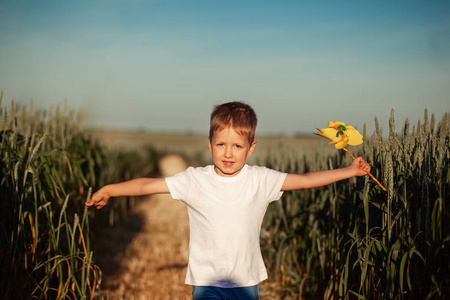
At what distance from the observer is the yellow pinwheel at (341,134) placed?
2.23 m

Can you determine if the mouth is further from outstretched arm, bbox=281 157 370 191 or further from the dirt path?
the dirt path

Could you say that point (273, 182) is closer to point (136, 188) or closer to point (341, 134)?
point (341, 134)

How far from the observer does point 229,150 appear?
212 cm

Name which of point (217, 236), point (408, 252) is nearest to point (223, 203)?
point (217, 236)

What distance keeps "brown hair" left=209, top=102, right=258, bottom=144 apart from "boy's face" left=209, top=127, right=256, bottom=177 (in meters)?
0.03

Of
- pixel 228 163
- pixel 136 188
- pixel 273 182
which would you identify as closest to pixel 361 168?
pixel 273 182

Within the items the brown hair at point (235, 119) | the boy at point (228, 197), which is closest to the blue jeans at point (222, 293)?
the boy at point (228, 197)

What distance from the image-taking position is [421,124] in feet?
7.63

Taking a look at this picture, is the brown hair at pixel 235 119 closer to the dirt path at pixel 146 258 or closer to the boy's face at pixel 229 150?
the boy's face at pixel 229 150

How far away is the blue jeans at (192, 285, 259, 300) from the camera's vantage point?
2.06 metres

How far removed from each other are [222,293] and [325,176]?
2.67 ft

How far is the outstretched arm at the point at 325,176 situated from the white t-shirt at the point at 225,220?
6 cm

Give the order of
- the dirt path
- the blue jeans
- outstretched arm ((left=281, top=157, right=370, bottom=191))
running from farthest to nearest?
Result: the dirt path
outstretched arm ((left=281, top=157, right=370, bottom=191))
the blue jeans

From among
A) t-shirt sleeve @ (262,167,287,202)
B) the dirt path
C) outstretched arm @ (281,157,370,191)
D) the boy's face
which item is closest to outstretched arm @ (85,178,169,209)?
the boy's face
